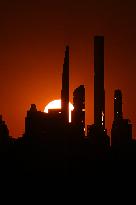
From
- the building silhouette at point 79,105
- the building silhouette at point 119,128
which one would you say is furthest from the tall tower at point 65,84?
the building silhouette at point 119,128

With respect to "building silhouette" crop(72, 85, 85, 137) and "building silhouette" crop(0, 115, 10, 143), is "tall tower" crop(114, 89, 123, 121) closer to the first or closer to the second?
"building silhouette" crop(72, 85, 85, 137)

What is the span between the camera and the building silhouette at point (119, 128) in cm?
8474

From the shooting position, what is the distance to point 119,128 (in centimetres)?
9394

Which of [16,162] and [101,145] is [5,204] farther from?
[101,145]

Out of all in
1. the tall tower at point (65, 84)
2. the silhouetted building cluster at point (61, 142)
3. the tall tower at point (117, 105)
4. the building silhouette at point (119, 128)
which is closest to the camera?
the silhouetted building cluster at point (61, 142)

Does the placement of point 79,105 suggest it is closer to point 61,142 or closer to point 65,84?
point 65,84

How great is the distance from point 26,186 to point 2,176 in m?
3.31

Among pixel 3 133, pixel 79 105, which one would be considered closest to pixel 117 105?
pixel 79 105

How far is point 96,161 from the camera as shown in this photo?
62938 mm

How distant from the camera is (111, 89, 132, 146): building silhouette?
84.7 m

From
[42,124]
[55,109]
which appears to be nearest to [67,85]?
[55,109]

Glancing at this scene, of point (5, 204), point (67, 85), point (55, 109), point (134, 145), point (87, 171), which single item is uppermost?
point (67, 85)

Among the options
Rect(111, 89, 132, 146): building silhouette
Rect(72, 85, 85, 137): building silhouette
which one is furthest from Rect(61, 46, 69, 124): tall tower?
Rect(111, 89, 132, 146): building silhouette

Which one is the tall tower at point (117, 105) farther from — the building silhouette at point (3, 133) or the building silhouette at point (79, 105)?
the building silhouette at point (3, 133)
